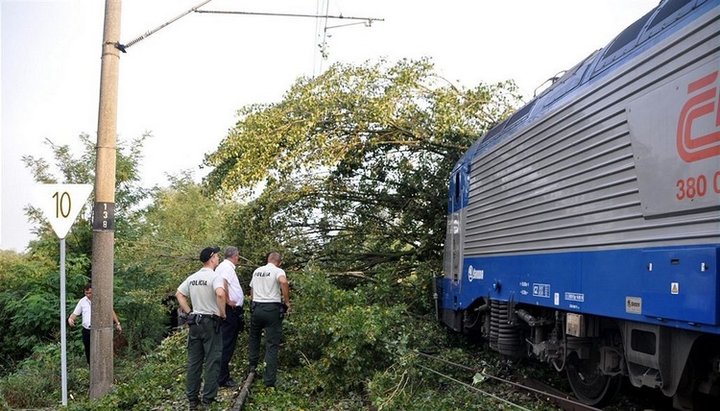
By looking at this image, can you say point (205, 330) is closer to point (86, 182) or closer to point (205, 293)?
point (205, 293)

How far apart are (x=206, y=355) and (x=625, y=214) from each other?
493 cm

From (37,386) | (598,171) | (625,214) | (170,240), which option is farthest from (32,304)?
(625,214)

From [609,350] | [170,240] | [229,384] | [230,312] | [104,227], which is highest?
[104,227]

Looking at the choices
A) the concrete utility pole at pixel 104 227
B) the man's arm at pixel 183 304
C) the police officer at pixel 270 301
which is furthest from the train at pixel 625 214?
the concrete utility pole at pixel 104 227

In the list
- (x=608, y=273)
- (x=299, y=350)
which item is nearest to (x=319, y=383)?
(x=299, y=350)

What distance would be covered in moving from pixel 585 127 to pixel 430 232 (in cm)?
851

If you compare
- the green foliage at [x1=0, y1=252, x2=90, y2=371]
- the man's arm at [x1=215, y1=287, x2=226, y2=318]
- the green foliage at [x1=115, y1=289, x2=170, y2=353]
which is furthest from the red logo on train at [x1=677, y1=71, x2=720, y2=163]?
the green foliage at [x1=0, y1=252, x2=90, y2=371]

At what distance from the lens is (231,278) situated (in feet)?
28.4

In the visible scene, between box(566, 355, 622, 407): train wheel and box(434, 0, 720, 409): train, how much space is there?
0.02 meters

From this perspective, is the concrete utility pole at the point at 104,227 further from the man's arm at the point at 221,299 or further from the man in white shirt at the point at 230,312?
the man's arm at the point at 221,299

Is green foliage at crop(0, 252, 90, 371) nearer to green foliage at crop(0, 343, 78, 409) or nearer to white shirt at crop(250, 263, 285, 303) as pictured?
green foliage at crop(0, 343, 78, 409)

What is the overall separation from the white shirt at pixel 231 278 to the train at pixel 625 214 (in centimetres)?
352

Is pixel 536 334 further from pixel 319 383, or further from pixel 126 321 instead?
pixel 126 321

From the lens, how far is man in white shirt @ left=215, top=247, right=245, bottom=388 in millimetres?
8555
